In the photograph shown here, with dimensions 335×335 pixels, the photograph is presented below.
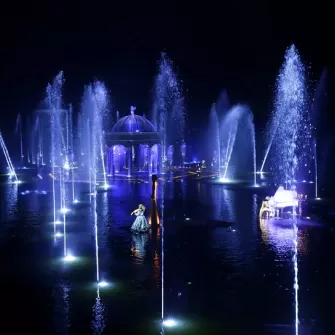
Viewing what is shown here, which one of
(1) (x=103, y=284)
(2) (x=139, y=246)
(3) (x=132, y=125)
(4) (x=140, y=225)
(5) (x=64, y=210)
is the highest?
(3) (x=132, y=125)

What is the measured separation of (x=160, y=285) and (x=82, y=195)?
63.9ft

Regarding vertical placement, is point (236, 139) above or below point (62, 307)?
above

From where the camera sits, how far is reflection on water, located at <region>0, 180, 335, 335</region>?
400 inches

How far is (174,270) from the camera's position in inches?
530

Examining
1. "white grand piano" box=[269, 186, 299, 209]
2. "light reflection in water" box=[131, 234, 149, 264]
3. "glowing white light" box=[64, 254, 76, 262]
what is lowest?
"glowing white light" box=[64, 254, 76, 262]

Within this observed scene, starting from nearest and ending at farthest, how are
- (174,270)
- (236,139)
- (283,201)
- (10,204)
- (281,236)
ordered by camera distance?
(174,270) < (281,236) < (283,201) < (10,204) < (236,139)

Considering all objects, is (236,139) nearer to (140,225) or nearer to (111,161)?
(111,161)

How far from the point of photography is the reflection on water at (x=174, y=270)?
10.2m

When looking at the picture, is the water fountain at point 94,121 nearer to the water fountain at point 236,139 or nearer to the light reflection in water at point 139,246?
the water fountain at point 236,139

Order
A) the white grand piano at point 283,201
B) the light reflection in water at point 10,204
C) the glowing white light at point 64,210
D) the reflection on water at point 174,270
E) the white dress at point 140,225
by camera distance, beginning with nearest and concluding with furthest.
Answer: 1. the reflection on water at point 174,270
2. the white dress at point 140,225
3. the white grand piano at point 283,201
4. the light reflection in water at point 10,204
5. the glowing white light at point 64,210

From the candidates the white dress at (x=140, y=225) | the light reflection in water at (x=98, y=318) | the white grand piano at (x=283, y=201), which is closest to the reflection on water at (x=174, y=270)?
the light reflection in water at (x=98, y=318)

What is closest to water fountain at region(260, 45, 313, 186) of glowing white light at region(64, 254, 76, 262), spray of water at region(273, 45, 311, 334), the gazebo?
spray of water at region(273, 45, 311, 334)

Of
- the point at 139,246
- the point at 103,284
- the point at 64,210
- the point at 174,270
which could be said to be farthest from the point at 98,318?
the point at 64,210

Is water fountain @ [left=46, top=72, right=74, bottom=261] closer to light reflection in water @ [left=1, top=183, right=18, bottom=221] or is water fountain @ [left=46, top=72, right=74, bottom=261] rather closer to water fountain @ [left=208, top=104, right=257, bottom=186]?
light reflection in water @ [left=1, top=183, right=18, bottom=221]
